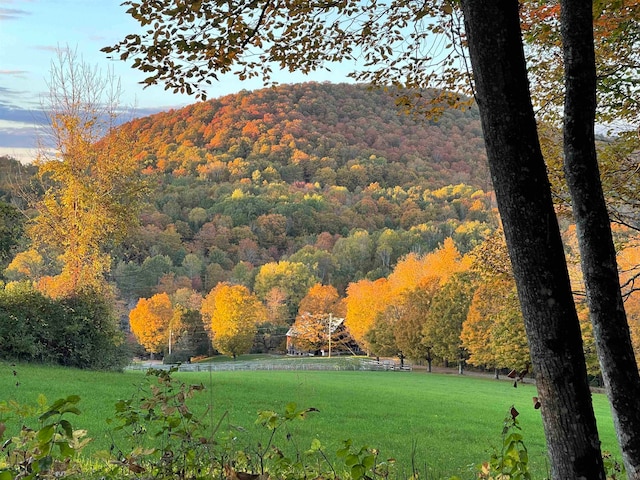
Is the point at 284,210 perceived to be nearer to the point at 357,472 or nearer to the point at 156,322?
the point at 156,322

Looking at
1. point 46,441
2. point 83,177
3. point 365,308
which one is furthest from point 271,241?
point 46,441

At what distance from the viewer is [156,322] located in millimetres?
52000

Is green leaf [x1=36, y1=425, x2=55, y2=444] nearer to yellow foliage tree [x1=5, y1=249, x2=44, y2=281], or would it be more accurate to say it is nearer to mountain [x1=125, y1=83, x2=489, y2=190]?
yellow foliage tree [x1=5, y1=249, x2=44, y2=281]

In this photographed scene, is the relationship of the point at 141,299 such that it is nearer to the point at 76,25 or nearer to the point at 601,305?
the point at 76,25

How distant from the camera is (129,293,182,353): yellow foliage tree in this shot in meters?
51.5

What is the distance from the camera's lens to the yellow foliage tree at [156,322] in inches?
2026

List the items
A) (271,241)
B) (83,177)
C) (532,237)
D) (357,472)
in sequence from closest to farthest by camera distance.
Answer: (357,472)
(532,237)
(83,177)
(271,241)

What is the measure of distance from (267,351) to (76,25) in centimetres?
4410

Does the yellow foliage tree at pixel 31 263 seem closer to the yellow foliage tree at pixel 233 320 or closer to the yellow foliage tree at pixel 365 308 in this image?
the yellow foliage tree at pixel 233 320

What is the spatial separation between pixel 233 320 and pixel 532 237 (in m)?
47.6

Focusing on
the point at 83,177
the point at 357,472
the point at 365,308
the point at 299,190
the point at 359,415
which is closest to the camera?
the point at 357,472

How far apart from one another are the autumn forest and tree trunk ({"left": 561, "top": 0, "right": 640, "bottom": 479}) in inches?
78.4

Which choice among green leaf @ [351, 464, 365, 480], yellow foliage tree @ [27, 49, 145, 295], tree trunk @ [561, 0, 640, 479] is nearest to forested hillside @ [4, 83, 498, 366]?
yellow foliage tree @ [27, 49, 145, 295]

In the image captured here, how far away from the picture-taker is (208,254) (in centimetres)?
6362
